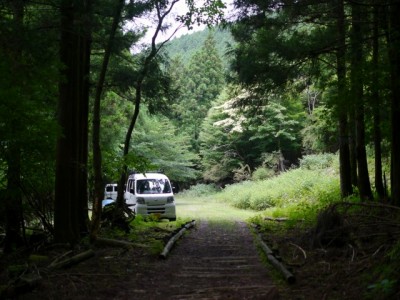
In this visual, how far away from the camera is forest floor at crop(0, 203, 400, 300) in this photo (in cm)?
579

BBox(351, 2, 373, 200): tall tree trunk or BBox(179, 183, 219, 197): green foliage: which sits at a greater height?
BBox(351, 2, 373, 200): tall tree trunk

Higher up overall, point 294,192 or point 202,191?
point 294,192

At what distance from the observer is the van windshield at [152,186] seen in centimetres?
1767

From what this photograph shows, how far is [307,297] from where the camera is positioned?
5.59 metres

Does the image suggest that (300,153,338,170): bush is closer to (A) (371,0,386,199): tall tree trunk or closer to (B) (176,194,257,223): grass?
(B) (176,194,257,223): grass

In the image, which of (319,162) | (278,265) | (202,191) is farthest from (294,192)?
(202,191)

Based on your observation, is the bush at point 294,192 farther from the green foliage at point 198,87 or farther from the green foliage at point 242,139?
the green foliage at point 198,87

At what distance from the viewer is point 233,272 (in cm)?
752

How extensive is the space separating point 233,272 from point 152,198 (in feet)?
32.8

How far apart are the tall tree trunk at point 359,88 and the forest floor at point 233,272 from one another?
9.46 ft

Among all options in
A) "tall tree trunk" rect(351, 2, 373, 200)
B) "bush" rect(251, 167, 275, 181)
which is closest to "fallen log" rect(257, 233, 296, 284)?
"tall tree trunk" rect(351, 2, 373, 200)

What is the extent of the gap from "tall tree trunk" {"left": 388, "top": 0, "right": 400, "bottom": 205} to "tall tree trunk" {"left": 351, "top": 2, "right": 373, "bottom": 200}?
2.30 feet

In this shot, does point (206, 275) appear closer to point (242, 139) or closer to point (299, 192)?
point (299, 192)

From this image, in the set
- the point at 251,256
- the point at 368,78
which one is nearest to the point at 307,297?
the point at 251,256
